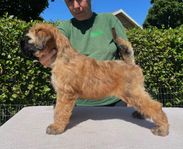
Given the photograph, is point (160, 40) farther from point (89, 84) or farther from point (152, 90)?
point (89, 84)

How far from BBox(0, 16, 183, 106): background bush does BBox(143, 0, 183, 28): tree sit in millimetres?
24640

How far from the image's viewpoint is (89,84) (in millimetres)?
3752

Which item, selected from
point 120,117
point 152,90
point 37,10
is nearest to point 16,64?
point 152,90

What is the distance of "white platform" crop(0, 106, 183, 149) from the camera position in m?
3.33

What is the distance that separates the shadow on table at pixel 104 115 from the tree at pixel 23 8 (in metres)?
12.5

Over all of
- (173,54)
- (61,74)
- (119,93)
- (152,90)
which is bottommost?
(152,90)

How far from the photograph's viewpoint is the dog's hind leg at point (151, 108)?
11.9 feet

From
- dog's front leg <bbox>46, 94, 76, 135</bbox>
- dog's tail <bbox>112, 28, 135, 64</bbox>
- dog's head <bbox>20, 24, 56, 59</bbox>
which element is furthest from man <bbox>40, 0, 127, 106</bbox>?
dog's front leg <bbox>46, 94, 76, 135</bbox>

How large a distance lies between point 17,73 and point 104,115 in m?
3.26

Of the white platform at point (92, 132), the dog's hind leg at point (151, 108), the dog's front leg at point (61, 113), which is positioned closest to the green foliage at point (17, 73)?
the white platform at point (92, 132)

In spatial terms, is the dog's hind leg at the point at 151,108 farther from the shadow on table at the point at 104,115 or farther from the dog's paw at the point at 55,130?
the dog's paw at the point at 55,130

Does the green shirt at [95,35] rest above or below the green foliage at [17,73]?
above

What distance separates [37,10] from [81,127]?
14414 millimetres

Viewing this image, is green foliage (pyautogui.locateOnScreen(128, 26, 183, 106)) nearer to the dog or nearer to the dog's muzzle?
the dog
